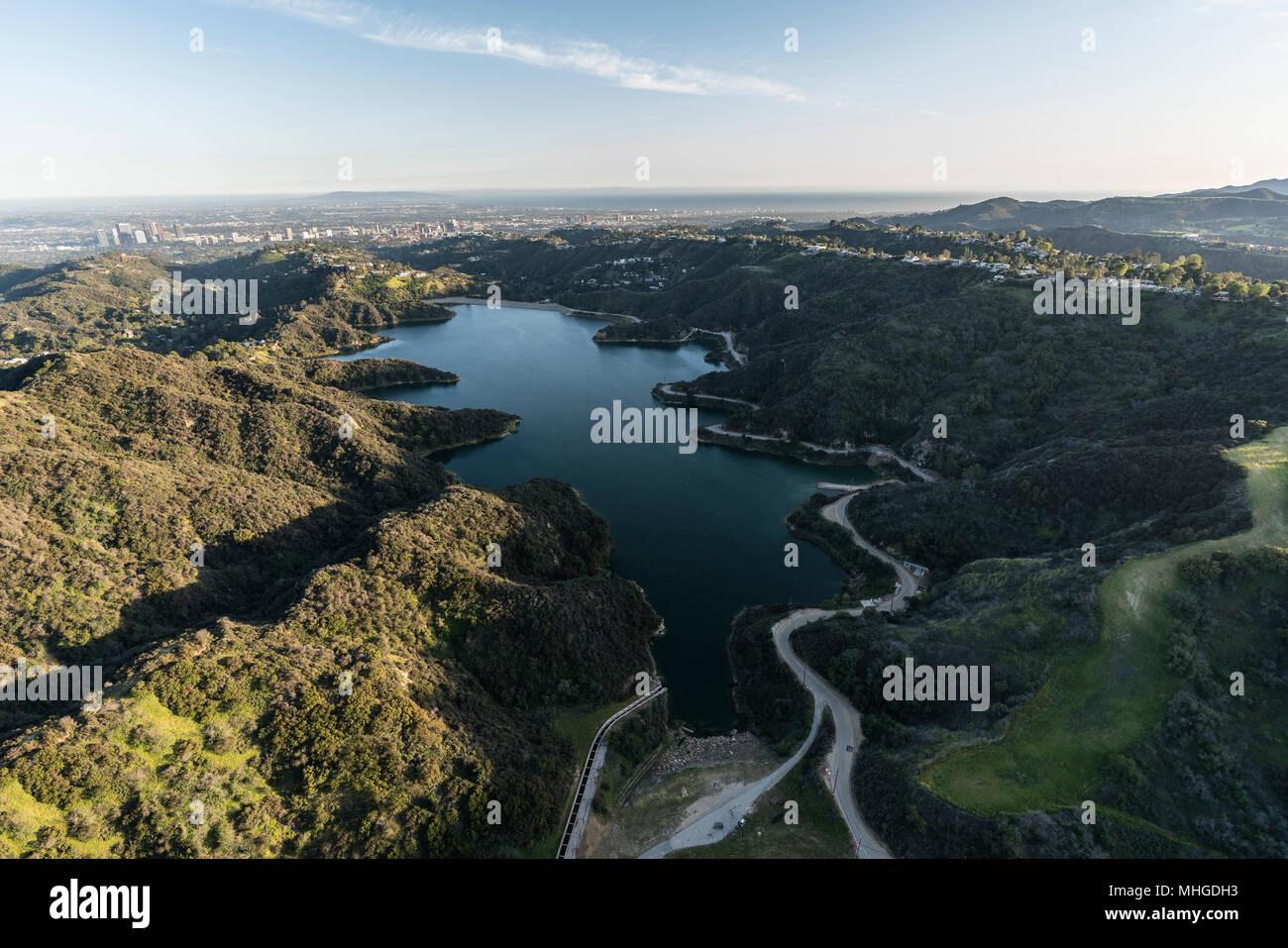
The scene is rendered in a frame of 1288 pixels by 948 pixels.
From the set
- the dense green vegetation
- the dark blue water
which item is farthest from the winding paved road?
the dense green vegetation

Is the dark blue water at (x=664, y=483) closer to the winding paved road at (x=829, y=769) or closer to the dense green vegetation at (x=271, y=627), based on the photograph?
the dense green vegetation at (x=271, y=627)

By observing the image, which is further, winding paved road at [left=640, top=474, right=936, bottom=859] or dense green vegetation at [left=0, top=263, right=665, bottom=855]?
winding paved road at [left=640, top=474, right=936, bottom=859]

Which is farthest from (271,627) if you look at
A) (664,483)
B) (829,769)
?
(664,483)

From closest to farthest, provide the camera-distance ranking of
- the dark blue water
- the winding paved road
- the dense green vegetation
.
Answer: the dense green vegetation, the winding paved road, the dark blue water

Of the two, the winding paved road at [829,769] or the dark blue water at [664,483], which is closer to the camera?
the winding paved road at [829,769]

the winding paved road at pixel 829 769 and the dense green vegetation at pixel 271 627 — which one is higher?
the dense green vegetation at pixel 271 627

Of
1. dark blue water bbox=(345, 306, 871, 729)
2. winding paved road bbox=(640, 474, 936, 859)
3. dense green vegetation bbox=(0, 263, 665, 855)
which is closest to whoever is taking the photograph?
dense green vegetation bbox=(0, 263, 665, 855)

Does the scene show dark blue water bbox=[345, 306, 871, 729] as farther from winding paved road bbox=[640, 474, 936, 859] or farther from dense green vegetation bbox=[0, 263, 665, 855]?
winding paved road bbox=[640, 474, 936, 859]

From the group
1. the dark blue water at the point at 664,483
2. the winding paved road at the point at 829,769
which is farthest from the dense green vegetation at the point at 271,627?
the winding paved road at the point at 829,769

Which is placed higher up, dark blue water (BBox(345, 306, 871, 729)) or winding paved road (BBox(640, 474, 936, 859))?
dark blue water (BBox(345, 306, 871, 729))
